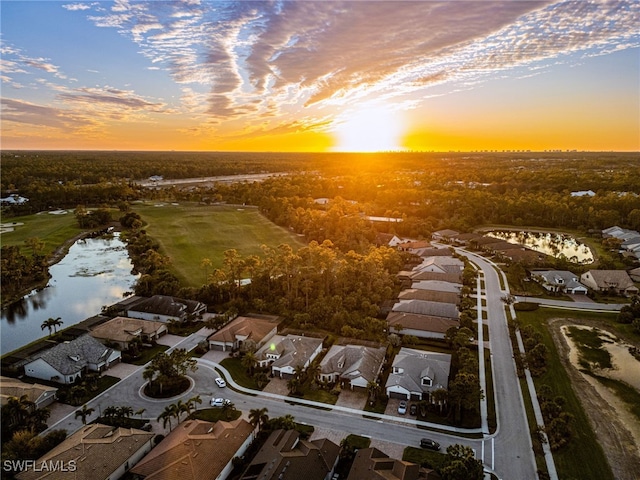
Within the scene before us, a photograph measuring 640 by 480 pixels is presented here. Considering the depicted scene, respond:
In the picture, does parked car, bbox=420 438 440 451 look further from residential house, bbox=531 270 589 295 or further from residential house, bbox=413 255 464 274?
residential house, bbox=531 270 589 295

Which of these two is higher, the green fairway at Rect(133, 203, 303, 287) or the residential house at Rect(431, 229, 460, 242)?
the residential house at Rect(431, 229, 460, 242)

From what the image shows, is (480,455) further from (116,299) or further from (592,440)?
(116,299)

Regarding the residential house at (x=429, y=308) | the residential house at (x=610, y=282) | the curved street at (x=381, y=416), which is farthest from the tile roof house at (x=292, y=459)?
the residential house at (x=610, y=282)

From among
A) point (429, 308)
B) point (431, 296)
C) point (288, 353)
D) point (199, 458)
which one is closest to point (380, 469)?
point (199, 458)

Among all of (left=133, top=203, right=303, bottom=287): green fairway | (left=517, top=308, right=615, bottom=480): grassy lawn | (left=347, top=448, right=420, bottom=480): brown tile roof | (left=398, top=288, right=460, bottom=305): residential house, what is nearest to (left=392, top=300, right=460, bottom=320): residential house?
(left=398, top=288, right=460, bottom=305): residential house

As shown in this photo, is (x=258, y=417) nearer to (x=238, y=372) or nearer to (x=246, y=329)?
(x=238, y=372)

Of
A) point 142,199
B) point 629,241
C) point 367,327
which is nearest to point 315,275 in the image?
point 367,327
